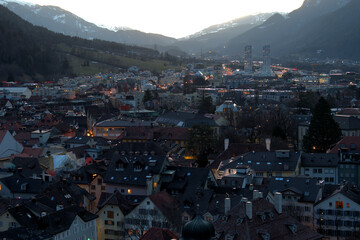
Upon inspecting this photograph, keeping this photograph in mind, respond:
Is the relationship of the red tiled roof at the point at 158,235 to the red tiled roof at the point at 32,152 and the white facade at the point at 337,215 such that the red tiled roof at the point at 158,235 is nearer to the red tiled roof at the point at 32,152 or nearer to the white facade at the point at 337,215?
the white facade at the point at 337,215

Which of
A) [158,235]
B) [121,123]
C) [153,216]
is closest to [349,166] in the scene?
[153,216]

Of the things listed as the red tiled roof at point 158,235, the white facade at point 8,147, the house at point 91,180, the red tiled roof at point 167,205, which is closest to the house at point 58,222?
the red tiled roof at point 167,205

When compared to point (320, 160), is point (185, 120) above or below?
below

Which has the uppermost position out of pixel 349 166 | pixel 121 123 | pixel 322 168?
pixel 349 166

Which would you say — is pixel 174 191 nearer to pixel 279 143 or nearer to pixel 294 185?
pixel 294 185

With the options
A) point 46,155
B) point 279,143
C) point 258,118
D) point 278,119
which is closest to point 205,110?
point 258,118

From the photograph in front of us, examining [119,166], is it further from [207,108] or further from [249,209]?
[207,108]

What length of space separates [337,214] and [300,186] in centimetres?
327

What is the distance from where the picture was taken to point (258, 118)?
88.1 meters

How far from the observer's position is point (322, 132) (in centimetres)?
6194

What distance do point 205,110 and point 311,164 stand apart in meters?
Answer: 62.2

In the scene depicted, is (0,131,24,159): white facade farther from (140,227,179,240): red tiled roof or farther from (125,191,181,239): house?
(140,227,179,240): red tiled roof

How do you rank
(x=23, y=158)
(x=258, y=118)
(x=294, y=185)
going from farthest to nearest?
(x=258, y=118)
(x=23, y=158)
(x=294, y=185)

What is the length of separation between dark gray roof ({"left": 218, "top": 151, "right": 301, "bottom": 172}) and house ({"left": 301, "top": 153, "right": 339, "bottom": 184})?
117cm
